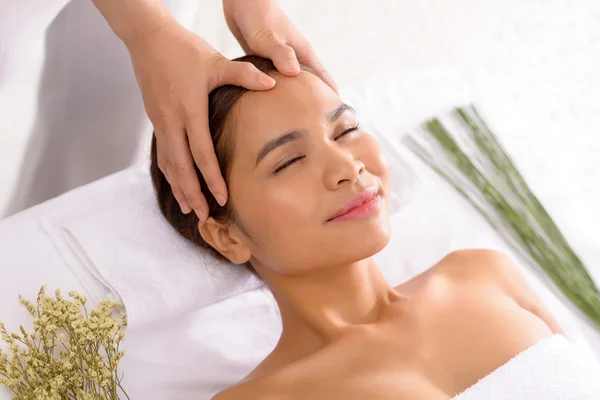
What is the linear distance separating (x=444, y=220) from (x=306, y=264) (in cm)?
77

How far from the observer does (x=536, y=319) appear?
5.93 feet

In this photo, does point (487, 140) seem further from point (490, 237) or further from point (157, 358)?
point (157, 358)

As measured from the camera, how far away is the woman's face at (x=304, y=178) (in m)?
1.63

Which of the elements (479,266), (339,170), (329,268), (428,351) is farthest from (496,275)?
(339,170)

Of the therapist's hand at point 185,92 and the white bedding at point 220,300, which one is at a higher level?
the therapist's hand at point 185,92

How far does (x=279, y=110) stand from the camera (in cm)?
168

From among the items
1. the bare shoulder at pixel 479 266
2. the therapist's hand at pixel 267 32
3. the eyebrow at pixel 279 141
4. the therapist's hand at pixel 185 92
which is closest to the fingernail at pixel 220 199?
the therapist's hand at pixel 185 92

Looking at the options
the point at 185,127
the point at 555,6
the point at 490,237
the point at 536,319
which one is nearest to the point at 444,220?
the point at 490,237

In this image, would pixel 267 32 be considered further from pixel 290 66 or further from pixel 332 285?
pixel 332 285

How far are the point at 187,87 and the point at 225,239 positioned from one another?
1.17ft

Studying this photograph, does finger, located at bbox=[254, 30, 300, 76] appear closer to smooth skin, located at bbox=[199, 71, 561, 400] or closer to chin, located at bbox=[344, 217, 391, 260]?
smooth skin, located at bbox=[199, 71, 561, 400]

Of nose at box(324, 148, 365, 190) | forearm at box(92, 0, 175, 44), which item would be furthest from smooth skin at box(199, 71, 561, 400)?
forearm at box(92, 0, 175, 44)

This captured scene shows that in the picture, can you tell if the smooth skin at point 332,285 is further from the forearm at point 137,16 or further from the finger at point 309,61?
the forearm at point 137,16

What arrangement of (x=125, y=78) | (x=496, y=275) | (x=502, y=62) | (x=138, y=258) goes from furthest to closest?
1. (x=502, y=62)
2. (x=125, y=78)
3. (x=138, y=258)
4. (x=496, y=275)
